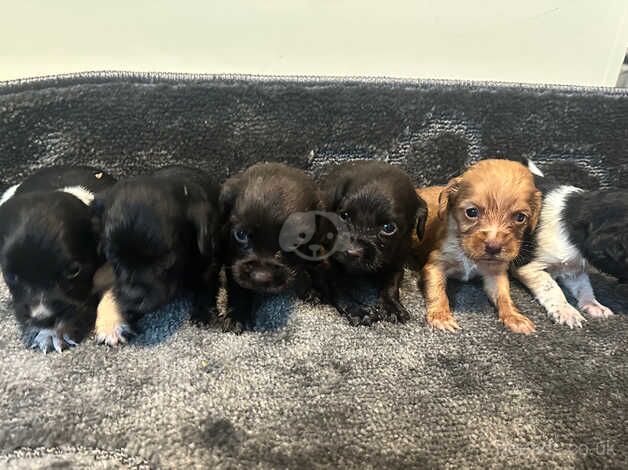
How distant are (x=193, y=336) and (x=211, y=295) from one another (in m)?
0.26

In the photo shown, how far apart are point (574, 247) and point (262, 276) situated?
1.69m

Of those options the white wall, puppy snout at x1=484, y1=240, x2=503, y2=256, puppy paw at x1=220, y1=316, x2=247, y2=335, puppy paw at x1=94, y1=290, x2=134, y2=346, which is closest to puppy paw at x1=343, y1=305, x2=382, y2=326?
puppy paw at x1=220, y1=316, x2=247, y2=335

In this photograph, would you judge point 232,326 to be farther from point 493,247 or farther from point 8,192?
point 8,192

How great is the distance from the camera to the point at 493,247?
2457 millimetres

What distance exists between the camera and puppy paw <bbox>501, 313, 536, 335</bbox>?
95.5 inches

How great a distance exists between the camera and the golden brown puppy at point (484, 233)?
8.16 feet

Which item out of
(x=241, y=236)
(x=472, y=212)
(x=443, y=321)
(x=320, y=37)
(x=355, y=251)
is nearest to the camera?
(x=241, y=236)

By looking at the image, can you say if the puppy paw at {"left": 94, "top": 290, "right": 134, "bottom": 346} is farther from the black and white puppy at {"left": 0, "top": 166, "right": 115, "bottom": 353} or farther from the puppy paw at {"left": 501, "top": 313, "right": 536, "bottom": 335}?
the puppy paw at {"left": 501, "top": 313, "right": 536, "bottom": 335}

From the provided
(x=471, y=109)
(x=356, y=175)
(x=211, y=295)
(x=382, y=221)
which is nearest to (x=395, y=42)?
(x=471, y=109)

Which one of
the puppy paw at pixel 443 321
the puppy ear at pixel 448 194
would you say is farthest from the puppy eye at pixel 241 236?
the puppy ear at pixel 448 194

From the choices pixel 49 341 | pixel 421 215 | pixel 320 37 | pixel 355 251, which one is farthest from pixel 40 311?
pixel 320 37

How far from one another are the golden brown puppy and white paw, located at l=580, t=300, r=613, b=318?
0.39 meters

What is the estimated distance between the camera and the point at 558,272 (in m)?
2.85

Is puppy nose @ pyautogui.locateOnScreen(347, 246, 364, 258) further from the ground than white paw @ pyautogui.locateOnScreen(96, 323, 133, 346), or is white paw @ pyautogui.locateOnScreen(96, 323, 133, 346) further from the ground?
puppy nose @ pyautogui.locateOnScreen(347, 246, 364, 258)
